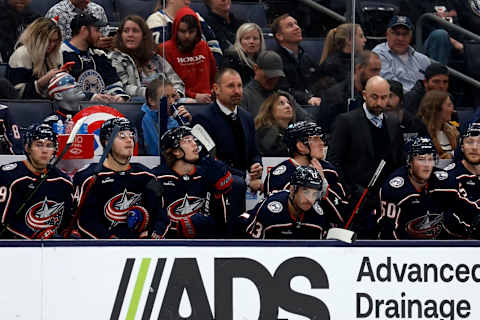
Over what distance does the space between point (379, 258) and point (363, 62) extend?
1.94 m

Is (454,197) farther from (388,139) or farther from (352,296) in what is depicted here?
(352,296)

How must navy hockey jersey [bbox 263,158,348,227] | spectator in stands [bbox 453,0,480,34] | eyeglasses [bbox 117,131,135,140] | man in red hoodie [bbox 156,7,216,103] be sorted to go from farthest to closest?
1. spectator in stands [bbox 453,0,480,34]
2. man in red hoodie [bbox 156,7,216,103]
3. navy hockey jersey [bbox 263,158,348,227]
4. eyeglasses [bbox 117,131,135,140]

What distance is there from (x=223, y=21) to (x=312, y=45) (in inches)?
24.1

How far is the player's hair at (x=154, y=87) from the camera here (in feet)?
21.0

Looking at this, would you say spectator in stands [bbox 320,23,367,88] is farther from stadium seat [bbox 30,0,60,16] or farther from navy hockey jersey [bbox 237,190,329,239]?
stadium seat [bbox 30,0,60,16]

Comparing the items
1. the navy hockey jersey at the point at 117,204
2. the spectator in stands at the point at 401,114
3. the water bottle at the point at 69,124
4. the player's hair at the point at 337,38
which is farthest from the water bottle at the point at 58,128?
the spectator in stands at the point at 401,114

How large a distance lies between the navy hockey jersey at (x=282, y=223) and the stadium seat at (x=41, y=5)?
1868mm

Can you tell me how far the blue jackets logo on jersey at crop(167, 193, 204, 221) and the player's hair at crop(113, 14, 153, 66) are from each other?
97cm

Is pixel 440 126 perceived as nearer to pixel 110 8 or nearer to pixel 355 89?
pixel 355 89

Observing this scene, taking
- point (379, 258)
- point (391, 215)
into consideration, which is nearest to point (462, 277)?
point (379, 258)

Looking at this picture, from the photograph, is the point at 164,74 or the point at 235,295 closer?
the point at 235,295

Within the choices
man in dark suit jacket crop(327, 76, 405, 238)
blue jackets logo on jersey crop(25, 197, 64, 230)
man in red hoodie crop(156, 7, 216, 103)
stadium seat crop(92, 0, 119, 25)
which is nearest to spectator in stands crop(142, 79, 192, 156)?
man in red hoodie crop(156, 7, 216, 103)

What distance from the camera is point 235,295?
504 centimetres

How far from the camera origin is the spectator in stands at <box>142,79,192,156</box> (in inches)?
247
